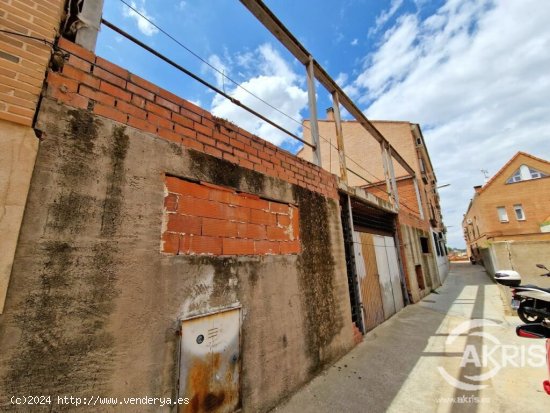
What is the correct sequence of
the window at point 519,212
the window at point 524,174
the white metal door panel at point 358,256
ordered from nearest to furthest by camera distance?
1. the white metal door panel at point 358,256
2. the window at point 524,174
3. the window at point 519,212

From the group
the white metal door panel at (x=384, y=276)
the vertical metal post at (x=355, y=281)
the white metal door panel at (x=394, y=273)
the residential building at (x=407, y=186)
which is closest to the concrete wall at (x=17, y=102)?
the vertical metal post at (x=355, y=281)

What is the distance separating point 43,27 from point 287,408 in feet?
11.7

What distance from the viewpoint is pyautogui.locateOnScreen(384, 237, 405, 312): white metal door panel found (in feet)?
21.3

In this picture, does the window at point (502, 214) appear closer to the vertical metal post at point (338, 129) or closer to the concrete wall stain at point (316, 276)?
the vertical metal post at point (338, 129)

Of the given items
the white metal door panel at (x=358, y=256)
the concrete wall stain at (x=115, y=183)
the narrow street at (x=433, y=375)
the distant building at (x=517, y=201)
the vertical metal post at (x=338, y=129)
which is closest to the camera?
the concrete wall stain at (x=115, y=183)

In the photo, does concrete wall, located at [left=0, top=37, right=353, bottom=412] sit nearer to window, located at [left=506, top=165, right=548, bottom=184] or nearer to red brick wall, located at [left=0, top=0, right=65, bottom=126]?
red brick wall, located at [left=0, top=0, right=65, bottom=126]

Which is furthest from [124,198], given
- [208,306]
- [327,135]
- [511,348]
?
[327,135]

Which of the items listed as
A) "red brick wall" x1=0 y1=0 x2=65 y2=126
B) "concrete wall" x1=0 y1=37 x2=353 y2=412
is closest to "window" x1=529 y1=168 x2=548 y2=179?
"concrete wall" x1=0 y1=37 x2=353 y2=412

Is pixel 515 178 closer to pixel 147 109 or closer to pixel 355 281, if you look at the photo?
pixel 355 281

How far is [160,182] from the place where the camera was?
193 centimetres

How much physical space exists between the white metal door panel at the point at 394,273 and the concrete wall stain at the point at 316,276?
3.57 m

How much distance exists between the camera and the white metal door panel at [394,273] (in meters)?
6.49

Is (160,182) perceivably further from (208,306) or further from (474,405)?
(474,405)

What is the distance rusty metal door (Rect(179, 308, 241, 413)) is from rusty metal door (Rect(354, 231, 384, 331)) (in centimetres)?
324
